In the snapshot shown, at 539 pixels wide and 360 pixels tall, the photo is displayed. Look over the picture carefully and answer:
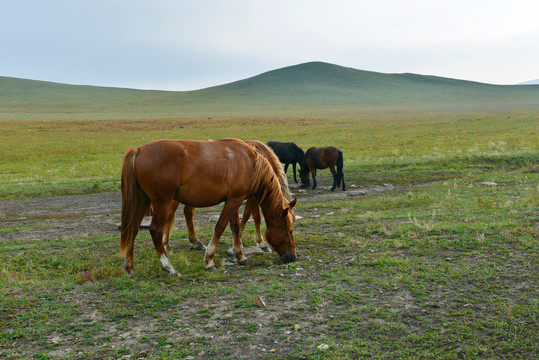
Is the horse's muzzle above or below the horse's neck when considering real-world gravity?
below

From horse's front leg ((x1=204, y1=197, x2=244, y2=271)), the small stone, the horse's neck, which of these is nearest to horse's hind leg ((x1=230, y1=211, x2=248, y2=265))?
horse's front leg ((x1=204, y1=197, x2=244, y2=271))

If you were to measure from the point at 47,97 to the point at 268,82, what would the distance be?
239ft

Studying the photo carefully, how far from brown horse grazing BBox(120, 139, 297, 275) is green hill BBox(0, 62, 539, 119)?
85340 mm

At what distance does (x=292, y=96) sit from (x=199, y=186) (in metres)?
124

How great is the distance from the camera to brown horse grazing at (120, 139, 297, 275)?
598 cm

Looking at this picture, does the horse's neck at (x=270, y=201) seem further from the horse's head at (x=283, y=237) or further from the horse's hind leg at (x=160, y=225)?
the horse's hind leg at (x=160, y=225)

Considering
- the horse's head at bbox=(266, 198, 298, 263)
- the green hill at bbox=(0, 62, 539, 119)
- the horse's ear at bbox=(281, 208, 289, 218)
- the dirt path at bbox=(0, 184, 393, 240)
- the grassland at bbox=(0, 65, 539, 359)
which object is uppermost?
the green hill at bbox=(0, 62, 539, 119)

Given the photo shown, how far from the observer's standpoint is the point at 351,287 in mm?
5410

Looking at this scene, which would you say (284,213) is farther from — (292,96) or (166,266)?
(292,96)

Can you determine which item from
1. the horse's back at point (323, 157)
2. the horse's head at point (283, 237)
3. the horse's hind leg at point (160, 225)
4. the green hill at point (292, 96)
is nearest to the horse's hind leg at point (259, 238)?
the horse's head at point (283, 237)

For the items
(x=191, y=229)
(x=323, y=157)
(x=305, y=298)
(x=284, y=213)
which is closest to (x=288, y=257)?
(x=284, y=213)

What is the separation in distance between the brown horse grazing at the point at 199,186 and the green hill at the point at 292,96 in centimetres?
8534

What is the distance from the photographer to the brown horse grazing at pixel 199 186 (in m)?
5.98

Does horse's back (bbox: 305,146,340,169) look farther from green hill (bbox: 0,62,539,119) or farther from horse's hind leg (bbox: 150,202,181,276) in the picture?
green hill (bbox: 0,62,539,119)
